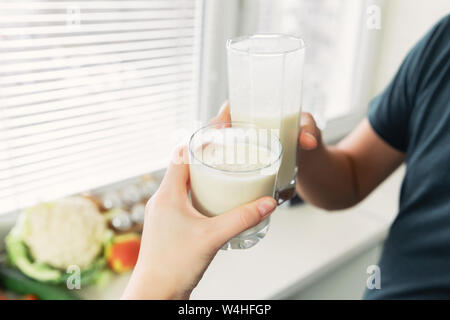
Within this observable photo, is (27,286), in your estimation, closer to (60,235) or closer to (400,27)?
(60,235)

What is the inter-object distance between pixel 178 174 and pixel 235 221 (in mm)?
90

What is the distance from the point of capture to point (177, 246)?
428 millimetres

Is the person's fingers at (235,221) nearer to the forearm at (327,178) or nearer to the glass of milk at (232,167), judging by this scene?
the glass of milk at (232,167)

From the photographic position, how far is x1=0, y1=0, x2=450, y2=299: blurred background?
2.56 feet

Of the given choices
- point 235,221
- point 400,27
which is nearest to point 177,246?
point 235,221

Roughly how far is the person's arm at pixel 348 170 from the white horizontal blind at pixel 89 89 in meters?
0.33

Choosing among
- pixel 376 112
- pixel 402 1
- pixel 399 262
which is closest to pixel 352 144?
pixel 376 112

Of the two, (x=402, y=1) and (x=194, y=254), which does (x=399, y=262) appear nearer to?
(x=194, y=254)

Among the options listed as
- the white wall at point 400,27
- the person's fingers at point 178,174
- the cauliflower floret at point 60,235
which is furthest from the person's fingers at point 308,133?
the white wall at point 400,27

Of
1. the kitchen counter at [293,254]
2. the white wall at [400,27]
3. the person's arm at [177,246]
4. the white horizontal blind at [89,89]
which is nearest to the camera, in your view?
the person's arm at [177,246]

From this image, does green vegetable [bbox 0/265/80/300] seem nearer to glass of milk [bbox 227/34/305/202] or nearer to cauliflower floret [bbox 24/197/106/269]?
cauliflower floret [bbox 24/197/106/269]

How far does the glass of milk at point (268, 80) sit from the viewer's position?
0.52 metres

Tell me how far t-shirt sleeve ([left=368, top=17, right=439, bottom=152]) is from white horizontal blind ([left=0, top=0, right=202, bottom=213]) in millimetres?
385

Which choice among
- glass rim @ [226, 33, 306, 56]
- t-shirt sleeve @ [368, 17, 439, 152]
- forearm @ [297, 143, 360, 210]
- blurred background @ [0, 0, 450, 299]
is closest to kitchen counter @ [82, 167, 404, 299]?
blurred background @ [0, 0, 450, 299]
